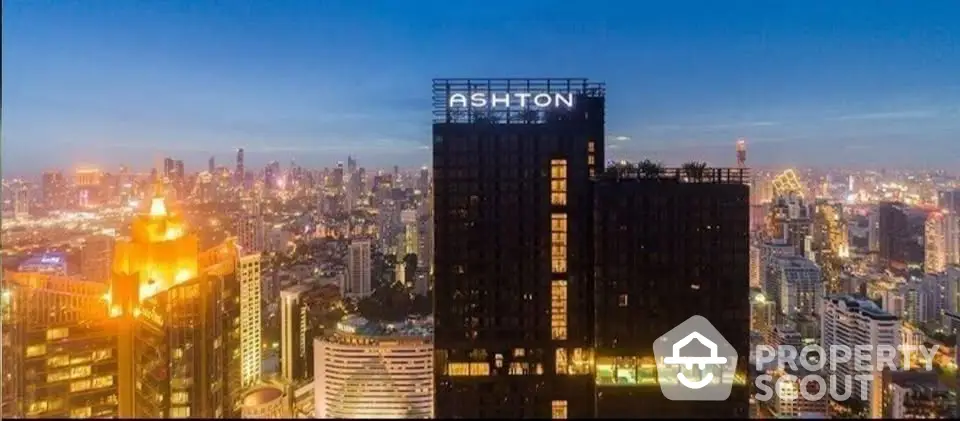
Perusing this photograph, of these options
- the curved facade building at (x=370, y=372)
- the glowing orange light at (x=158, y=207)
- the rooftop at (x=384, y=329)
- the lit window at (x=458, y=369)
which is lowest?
the curved facade building at (x=370, y=372)

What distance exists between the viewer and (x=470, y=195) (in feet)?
20.6

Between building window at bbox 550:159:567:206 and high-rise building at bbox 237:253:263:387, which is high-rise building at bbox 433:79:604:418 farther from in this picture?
high-rise building at bbox 237:253:263:387

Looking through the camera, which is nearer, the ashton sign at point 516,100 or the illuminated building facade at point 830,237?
the ashton sign at point 516,100

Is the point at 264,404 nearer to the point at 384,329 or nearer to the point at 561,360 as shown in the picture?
the point at 384,329

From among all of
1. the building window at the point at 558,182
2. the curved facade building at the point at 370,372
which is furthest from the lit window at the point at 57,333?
the building window at the point at 558,182

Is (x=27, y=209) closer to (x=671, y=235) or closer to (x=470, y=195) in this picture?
(x=470, y=195)

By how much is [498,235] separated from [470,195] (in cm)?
45

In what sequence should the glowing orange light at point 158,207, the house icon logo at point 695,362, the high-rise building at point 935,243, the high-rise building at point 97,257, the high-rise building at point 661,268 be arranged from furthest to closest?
the high-rise building at point 935,243, the high-rise building at point 97,257, the glowing orange light at point 158,207, the high-rise building at point 661,268, the house icon logo at point 695,362

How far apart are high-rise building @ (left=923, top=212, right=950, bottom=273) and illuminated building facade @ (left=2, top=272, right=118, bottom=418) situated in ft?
49.0

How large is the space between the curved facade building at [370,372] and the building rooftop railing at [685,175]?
15.6ft

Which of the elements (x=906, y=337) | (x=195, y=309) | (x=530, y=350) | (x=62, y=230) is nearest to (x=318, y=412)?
(x=195, y=309)

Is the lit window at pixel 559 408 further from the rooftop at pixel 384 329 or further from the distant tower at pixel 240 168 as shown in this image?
the distant tower at pixel 240 168

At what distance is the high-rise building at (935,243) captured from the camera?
1416 cm

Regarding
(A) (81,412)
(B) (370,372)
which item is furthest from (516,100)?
(B) (370,372)
